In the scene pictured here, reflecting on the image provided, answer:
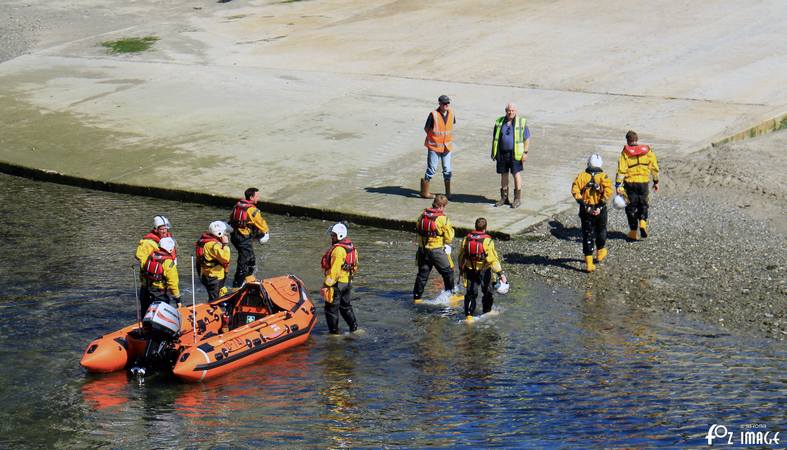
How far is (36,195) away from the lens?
77.2ft

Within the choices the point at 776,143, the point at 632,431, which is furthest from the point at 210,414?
the point at 776,143

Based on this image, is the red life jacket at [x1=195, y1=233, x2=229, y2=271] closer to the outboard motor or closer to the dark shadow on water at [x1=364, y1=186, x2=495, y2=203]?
the outboard motor

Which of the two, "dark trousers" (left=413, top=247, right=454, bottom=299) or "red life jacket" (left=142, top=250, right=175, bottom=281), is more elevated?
"red life jacket" (left=142, top=250, right=175, bottom=281)

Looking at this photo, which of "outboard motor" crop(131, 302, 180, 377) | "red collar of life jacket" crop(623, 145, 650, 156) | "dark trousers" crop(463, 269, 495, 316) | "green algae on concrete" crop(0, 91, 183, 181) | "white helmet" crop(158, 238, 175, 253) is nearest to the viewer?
"outboard motor" crop(131, 302, 180, 377)

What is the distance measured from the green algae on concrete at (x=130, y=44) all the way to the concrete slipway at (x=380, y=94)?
0.36 m

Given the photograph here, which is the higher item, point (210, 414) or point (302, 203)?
point (302, 203)

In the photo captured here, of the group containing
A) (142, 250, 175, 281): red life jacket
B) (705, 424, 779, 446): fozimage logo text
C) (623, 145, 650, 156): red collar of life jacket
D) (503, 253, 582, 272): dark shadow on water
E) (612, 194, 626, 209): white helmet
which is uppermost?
(623, 145, 650, 156): red collar of life jacket

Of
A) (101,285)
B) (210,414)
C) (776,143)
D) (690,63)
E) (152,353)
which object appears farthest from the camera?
(690,63)

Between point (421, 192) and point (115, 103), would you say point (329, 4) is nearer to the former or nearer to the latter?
point (115, 103)

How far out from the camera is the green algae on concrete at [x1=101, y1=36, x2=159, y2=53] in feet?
112

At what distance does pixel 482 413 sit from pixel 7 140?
17.5 m

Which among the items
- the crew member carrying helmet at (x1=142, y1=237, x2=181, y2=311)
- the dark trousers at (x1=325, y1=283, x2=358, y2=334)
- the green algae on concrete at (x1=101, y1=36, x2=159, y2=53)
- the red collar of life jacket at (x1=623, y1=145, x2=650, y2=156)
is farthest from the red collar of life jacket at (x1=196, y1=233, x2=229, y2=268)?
the green algae on concrete at (x1=101, y1=36, x2=159, y2=53)

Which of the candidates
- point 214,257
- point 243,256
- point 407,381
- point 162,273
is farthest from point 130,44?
point 407,381

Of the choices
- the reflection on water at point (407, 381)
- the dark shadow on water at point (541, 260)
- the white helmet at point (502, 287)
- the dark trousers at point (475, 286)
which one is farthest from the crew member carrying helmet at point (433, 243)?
the dark shadow on water at point (541, 260)
